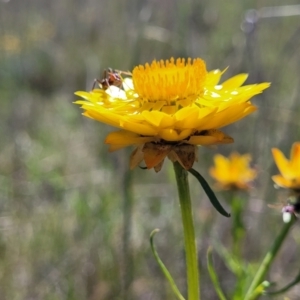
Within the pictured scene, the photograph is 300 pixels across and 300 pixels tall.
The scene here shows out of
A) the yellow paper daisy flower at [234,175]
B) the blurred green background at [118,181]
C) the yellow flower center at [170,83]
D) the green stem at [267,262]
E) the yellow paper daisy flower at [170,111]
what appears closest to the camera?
the yellow paper daisy flower at [170,111]

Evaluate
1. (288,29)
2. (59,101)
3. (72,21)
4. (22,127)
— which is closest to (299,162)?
(22,127)

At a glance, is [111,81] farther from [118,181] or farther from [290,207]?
[118,181]

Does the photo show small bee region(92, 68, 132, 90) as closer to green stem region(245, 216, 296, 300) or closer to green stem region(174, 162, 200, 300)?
green stem region(174, 162, 200, 300)

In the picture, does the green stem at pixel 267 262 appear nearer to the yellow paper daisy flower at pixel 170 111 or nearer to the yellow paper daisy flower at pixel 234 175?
the yellow paper daisy flower at pixel 170 111

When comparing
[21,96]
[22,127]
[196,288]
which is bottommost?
[196,288]

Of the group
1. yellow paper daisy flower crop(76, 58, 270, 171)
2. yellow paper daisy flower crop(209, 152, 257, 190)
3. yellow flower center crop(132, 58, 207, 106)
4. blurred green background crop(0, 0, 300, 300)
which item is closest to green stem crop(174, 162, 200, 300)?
→ yellow paper daisy flower crop(76, 58, 270, 171)

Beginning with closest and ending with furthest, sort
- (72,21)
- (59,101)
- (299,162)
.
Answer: (299,162) < (59,101) < (72,21)

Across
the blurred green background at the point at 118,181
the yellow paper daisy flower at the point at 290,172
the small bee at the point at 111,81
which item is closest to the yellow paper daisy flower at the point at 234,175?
the blurred green background at the point at 118,181

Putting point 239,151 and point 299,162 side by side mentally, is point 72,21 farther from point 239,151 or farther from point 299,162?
point 299,162
